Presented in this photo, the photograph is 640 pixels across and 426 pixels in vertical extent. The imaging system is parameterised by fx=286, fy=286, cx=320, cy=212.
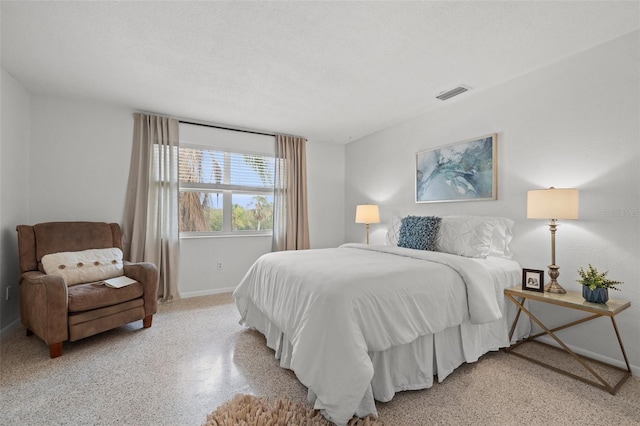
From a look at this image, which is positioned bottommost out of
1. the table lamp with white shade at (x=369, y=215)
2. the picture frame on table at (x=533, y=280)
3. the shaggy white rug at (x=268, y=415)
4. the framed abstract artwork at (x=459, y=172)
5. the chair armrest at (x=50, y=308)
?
the shaggy white rug at (x=268, y=415)

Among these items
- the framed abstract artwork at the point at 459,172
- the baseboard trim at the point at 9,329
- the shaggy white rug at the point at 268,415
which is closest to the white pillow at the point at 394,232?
the framed abstract artwork at the point at 459,172

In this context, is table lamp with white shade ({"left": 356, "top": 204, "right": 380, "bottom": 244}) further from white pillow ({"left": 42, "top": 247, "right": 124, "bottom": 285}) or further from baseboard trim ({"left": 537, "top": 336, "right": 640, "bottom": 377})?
white pillow ({"left": 42, "top": 247, "right": 124, "bottom": 285})

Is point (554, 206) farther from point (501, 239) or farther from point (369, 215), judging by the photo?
point (369, 215)

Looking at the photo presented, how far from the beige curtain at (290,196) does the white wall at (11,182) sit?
2800 mm

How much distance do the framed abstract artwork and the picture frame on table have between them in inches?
34.7

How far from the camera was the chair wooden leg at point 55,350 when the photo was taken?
7.06 ft

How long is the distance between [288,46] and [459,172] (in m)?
2.20

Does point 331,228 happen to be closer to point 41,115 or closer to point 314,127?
point 314,127

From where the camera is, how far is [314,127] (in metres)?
4.20

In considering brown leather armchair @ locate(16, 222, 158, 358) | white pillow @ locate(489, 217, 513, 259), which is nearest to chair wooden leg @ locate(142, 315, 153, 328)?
brown leather armchair @ locate(16, 222, 158, 358)

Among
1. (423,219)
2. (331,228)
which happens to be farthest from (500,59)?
(331,228)

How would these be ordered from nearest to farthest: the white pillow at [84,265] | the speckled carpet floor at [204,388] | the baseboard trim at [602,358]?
the speckled carpet floor at [204,388] → the baseboard trim at [602,358] → the white pillow at [84,265]

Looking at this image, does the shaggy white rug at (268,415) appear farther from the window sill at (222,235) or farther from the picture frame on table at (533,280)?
the window sill at (222,235)

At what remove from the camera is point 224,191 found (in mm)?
4145
